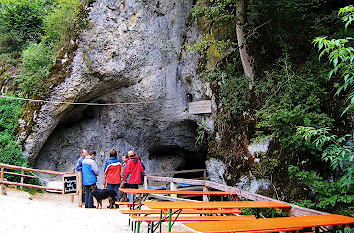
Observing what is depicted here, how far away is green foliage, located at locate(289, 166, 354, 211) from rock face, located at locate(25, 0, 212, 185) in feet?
14.9

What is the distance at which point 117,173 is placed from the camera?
7.88 metres

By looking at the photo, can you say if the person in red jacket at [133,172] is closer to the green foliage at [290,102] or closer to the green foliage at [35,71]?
the green foliage at [290,102]

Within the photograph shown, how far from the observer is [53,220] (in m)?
5.55

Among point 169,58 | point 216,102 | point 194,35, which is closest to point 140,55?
point 169,58

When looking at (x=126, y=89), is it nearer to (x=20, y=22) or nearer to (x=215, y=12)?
(x=215, y=12)

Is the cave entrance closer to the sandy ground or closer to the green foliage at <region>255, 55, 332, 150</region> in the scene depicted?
the green foliage at <region>255, 55, 332, 150</region>

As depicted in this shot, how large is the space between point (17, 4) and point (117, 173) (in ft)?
28.3

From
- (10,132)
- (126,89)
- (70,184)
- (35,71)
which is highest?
(35,71)

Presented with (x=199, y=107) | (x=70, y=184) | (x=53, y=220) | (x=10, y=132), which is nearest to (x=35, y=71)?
(x=10, y=132)

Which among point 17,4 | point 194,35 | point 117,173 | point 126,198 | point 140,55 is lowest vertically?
point 126,198

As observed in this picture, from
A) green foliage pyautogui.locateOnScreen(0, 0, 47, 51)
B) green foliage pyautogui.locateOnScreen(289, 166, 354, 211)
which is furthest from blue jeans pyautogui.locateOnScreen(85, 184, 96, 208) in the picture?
green foliage pyautogui.locateOnScreen(0, 0, 47, 51)

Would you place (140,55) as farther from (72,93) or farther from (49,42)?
(49,42)

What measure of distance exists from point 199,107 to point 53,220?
5.96 m

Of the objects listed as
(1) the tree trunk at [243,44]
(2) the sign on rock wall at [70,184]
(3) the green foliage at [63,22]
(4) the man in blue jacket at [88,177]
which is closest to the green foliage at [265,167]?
(1) the tree trunk at [243,44]
